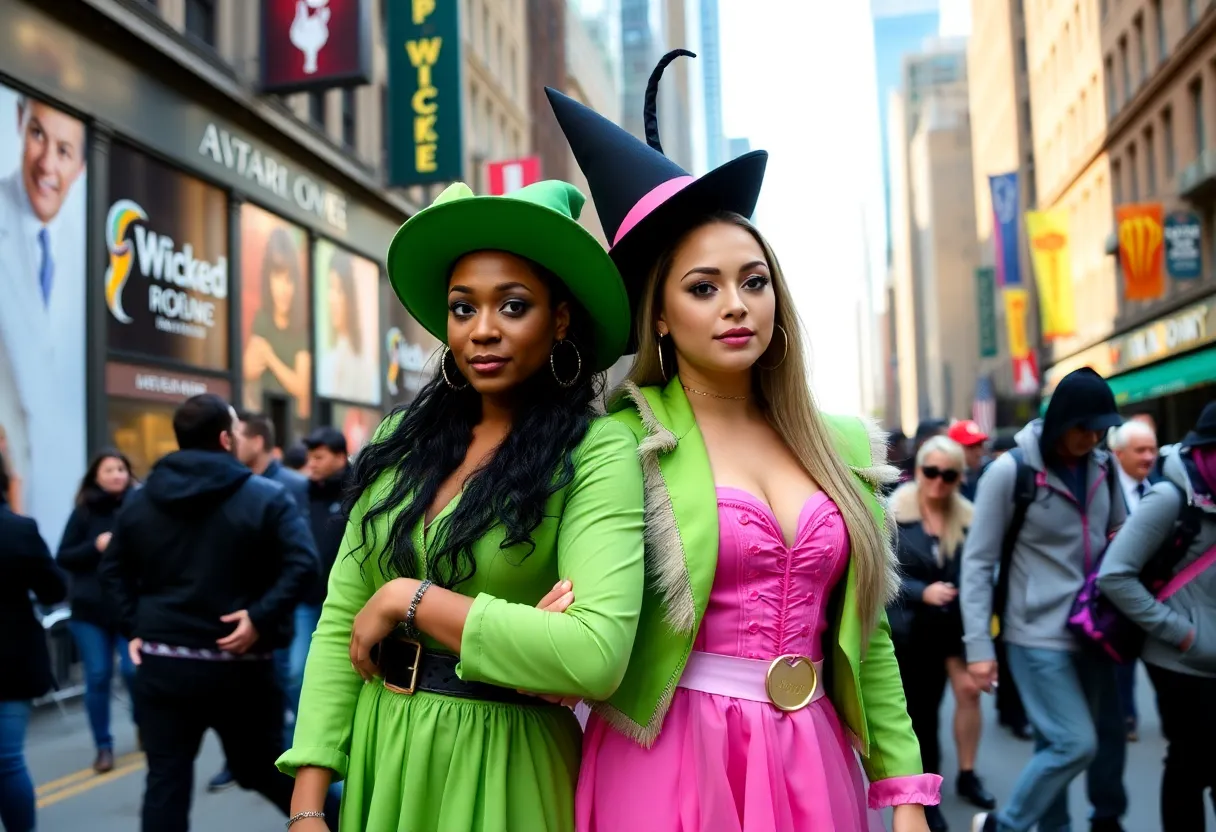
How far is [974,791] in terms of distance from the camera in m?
5.73

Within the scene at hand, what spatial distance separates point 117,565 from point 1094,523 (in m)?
4.35

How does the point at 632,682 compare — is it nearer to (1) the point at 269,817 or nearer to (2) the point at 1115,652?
(2) the point at 1115,652

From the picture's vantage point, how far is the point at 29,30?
991 centimetres

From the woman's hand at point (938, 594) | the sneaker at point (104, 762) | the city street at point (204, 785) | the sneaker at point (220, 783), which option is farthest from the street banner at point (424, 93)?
the woman's hand at point (938, 594)

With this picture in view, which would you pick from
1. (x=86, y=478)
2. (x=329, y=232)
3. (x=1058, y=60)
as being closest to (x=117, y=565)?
(x=86, y=478)

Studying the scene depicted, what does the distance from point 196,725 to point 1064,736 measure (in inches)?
137

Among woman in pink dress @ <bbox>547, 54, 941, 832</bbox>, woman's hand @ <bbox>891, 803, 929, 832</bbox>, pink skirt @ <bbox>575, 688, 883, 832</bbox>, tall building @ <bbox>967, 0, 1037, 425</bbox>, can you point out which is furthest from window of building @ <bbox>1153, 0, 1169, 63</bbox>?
pink skirt @ <bbox>575, 688, 883, 832</bbox>

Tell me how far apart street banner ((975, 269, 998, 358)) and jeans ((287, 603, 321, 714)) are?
1740 inches

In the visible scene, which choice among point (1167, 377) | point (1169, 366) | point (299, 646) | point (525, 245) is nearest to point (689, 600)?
point (525, 245)

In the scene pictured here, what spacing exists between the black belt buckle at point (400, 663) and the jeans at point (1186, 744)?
3236 millimetres

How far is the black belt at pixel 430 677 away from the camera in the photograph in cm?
209

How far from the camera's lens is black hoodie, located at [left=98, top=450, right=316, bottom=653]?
4211 millimetres

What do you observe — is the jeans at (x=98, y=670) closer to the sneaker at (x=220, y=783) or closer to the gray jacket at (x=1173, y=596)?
the sneaker at (x=220, y=783)

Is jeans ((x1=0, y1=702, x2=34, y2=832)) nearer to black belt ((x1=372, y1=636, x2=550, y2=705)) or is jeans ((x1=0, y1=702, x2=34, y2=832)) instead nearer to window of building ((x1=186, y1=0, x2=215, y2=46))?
black belt ((x1=372, y1=636, x2=550, y2=705))
